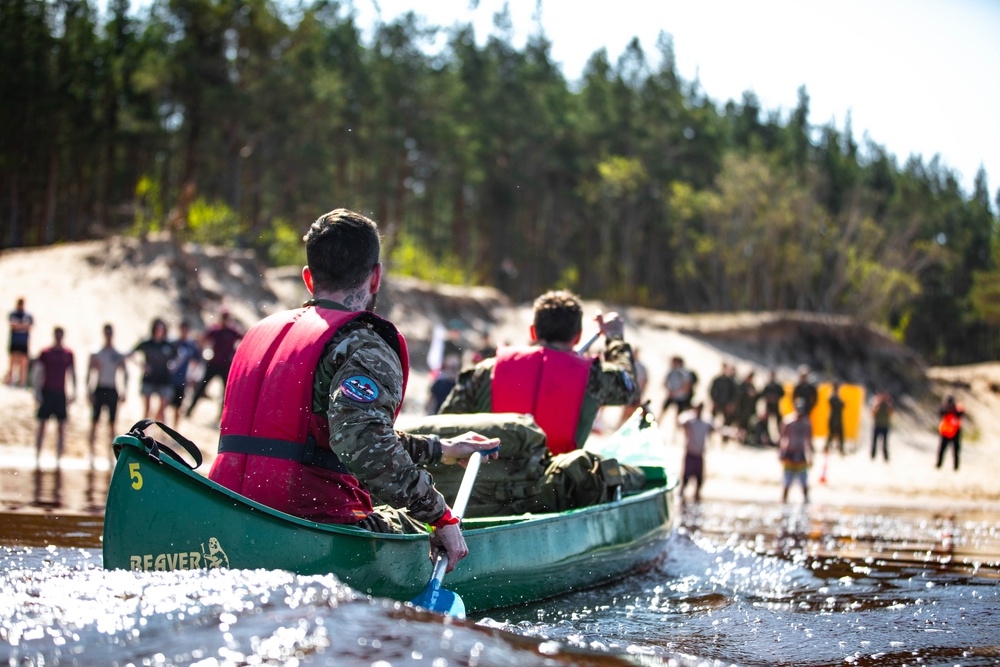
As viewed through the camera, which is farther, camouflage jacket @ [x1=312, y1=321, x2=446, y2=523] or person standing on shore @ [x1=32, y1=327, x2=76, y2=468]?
person standing on shore @ [x1=32, y1=327, x2=76, y2=468]

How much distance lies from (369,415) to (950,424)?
18.2 metres

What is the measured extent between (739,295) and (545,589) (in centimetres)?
4834

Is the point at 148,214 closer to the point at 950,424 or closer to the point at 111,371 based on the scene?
the point at 111,371

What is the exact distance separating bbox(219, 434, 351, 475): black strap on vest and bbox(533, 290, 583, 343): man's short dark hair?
2873 mm

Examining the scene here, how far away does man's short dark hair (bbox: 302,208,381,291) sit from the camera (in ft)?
13.2

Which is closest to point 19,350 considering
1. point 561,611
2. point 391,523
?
point 561,611

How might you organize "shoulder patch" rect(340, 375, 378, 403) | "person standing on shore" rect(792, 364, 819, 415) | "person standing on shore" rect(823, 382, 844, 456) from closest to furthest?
"shoulder patch" rect(340, 375, 378, 403) → "person standing on shore" rect(792, 364, 819, 415) → "person standing on shore" rect(823, 382, 844, 456)

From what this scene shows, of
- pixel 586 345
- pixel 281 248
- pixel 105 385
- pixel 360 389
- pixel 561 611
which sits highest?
pixel 281 248

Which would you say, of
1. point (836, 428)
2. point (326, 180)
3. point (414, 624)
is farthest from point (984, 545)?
point (326, 180)

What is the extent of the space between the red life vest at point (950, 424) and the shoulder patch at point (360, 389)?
58.7 ft

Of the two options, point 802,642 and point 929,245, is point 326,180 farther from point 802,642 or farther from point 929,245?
point 802,642

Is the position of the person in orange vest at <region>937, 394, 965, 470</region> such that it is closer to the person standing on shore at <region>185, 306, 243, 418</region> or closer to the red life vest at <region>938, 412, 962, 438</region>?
the red life vest at <region>938, 412, 962, 438</region>

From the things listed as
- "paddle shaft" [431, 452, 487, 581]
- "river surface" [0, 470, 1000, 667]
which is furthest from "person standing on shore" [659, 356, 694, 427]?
"paddle shaft" [431, 452, 487, 581]

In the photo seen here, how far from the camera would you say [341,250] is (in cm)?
405
